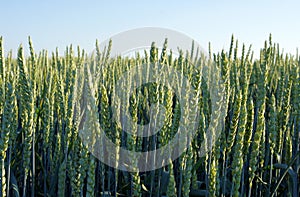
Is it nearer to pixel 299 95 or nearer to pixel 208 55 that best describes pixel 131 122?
pixel 299 95

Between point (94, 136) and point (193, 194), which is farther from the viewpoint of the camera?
point (193, 194)

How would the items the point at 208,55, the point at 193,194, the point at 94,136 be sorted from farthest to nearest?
the point at 208,55, the point at 193,194, the point at 94,136

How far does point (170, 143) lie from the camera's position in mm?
898

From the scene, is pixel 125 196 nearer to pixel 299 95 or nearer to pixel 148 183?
pixel 148 183

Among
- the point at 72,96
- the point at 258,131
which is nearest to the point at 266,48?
the point at 258,131

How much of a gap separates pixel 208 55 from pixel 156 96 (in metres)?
0.87

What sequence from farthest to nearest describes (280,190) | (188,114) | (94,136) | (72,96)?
1. (280,190)
2. (72,96)
3. (188,114)
4. (94,136)

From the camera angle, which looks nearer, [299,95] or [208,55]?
[299,95]

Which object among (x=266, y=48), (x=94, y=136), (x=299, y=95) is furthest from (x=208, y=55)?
(x=94, y=136)

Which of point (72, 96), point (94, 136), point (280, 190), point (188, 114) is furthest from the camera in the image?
point (280, 190)

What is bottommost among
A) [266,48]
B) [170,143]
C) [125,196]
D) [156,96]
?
[125,196]

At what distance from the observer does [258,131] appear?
2.85 feet

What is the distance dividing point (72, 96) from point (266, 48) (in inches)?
35.3

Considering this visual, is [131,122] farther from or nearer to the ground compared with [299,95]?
nearer to the ground
